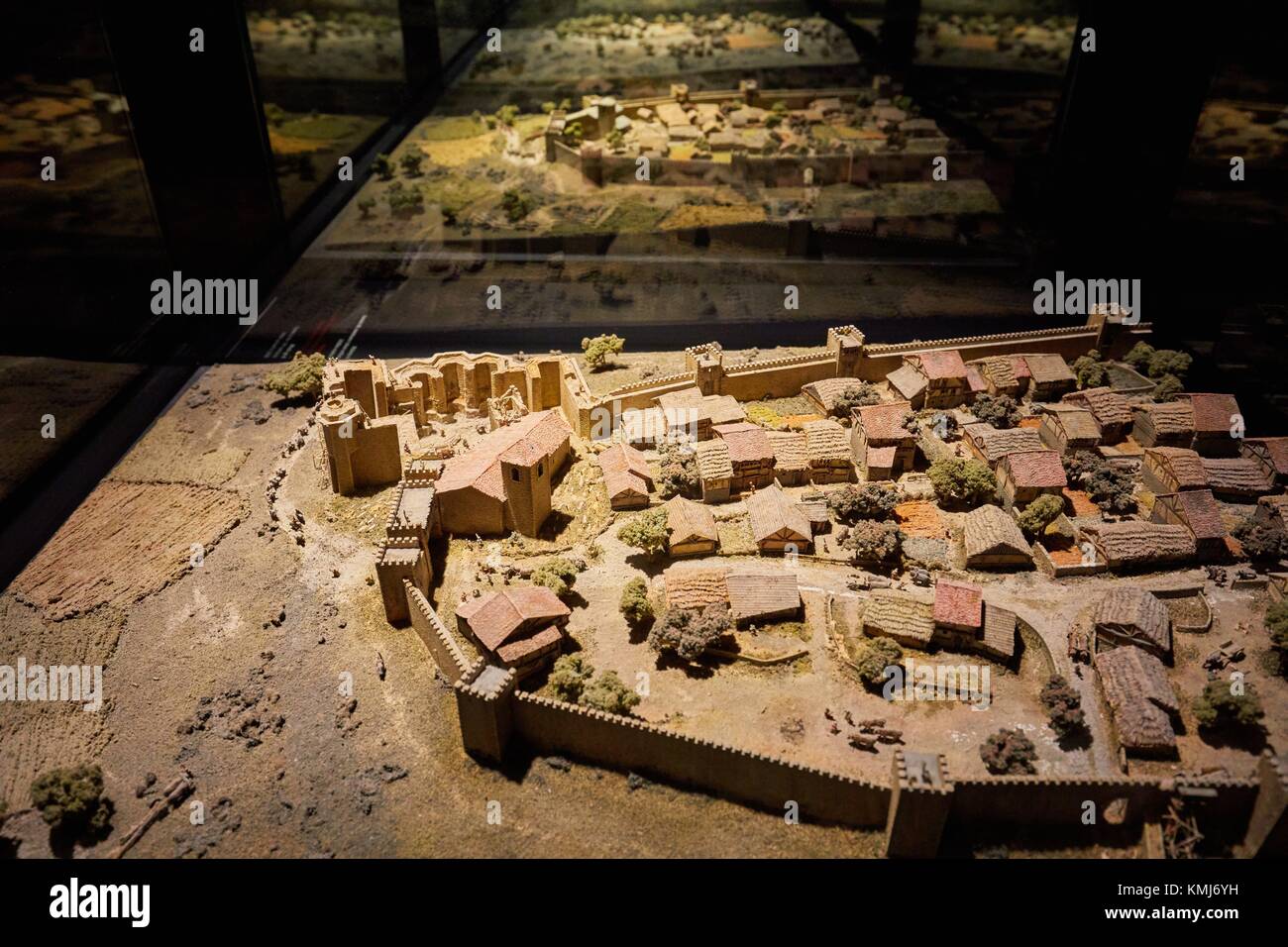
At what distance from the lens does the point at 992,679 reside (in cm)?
4488

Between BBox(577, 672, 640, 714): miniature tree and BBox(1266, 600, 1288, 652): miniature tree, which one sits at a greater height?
BBox(1266, 600, 1288, 652): miniature tree

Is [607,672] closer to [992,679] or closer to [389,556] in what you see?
[389,556]

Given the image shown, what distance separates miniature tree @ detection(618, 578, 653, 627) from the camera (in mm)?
46650

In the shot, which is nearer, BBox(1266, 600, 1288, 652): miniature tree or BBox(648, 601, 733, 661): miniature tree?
BBox(1266, 600, 1288, 652): miniature tree

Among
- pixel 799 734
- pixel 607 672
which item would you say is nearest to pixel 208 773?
pixel 607 672

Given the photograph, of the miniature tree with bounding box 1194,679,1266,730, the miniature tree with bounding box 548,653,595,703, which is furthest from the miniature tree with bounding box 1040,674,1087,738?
the miniature tree with bounding box 548,653,595,703

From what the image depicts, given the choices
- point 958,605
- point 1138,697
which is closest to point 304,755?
point 958,605

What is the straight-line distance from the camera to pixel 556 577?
4841 centimetres

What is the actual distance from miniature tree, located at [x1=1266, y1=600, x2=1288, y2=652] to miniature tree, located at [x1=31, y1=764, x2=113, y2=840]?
1995 inches

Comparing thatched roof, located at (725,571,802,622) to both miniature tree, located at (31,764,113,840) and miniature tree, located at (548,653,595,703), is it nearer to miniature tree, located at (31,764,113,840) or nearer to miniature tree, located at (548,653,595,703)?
miniature tree, located at (548,653,595,703)

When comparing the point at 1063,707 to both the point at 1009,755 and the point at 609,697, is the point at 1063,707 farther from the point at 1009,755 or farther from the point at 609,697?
the point at 609,697

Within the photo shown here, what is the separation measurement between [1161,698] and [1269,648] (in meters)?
8.56

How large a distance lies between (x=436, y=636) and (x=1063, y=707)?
91.0 feet

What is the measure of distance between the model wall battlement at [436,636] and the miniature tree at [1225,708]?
104 feet
